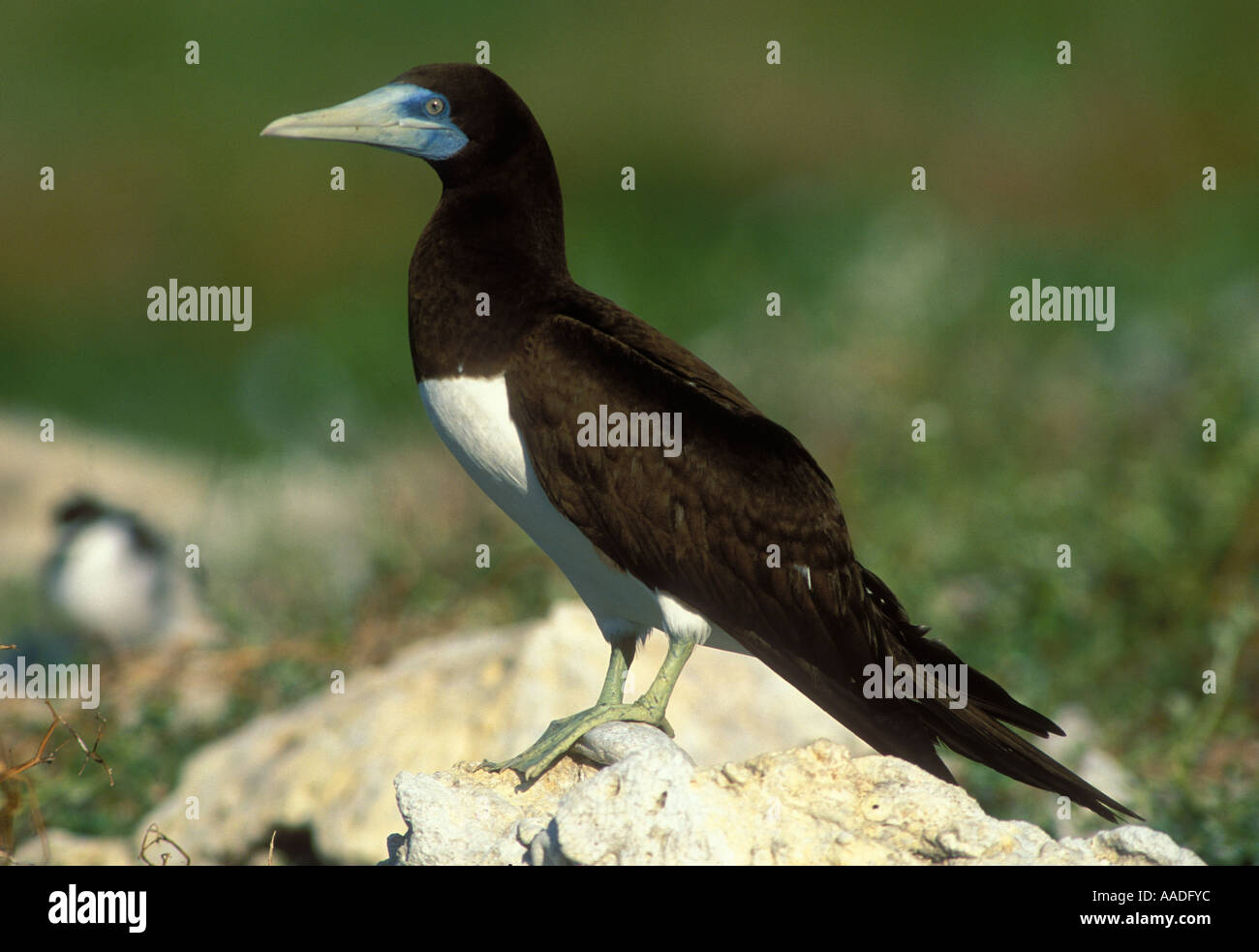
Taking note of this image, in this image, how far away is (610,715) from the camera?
4992 mm

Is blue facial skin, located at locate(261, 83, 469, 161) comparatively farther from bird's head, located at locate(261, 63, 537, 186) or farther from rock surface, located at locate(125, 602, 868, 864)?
rock surface, located at locate(125, 602, 868, 864)

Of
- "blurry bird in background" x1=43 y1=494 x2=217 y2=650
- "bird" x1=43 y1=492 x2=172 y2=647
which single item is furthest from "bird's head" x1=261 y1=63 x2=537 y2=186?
"bird" x1=43 y1=492 x2=172 y2=647

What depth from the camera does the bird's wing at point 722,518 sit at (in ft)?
16.3

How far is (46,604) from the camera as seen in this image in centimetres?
1030

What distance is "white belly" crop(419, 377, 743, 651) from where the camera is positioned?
5.00 metres

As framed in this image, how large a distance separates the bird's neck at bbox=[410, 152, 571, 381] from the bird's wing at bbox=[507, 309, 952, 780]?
12 cm

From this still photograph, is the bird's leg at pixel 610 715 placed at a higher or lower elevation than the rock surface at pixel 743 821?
higher

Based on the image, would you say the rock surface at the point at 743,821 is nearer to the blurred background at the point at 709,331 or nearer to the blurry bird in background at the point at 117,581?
the blurred background at the point at 709,331

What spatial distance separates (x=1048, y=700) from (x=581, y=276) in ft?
30.0

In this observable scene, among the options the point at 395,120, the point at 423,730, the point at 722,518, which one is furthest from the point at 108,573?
the point at 722,518

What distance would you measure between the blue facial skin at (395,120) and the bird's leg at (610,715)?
1.78 metres

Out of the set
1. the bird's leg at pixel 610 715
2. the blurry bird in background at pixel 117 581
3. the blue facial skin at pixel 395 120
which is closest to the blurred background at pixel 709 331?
the blurry bird in background at pixel 117 581
